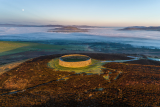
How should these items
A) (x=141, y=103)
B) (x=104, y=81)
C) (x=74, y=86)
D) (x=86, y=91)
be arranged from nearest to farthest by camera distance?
(x=141, y=103), (x=86, y=91), (x=74, y=86), (x=104, y=81)

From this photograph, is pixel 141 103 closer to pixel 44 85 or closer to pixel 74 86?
pixel 74 86

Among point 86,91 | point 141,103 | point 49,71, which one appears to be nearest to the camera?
point 141,103

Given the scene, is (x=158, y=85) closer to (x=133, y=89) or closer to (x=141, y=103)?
(x=133, y=89)

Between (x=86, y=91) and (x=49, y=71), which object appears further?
(x=49, y=71)

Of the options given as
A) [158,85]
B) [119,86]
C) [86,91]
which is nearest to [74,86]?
[86,91]

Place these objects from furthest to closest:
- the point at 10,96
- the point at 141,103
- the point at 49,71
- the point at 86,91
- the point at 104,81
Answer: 1. the point at 49,71
2. the point at 104,81
3. the point at 86,91
4. the point at 10,96
5. the point at 141,103

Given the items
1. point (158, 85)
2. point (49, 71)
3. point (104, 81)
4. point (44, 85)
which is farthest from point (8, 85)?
point (158, 85)
